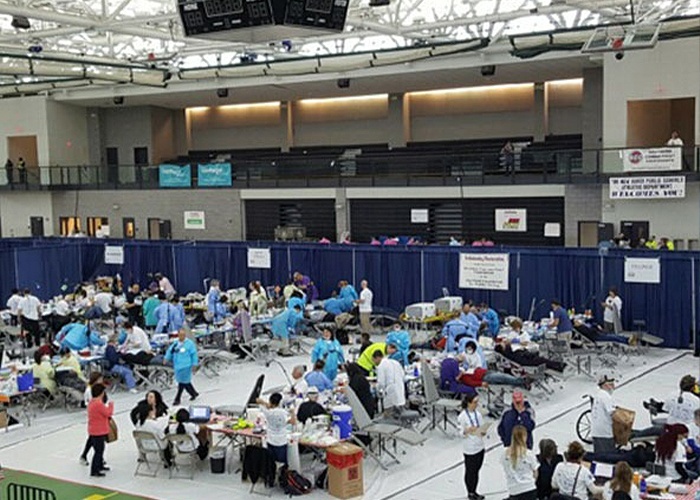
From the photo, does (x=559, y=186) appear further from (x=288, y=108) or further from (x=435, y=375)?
(x=288, y=108)

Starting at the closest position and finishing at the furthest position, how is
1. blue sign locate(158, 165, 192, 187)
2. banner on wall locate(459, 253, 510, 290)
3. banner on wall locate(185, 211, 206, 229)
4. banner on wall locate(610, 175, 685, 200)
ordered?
banner on wall locate(459, 253, 510, 290) → banner on wall locate(610, 175, 685, 200) → blue sign locate(158, 165, 192, 187) → banner on wall locate(185, 211, 206, 229)

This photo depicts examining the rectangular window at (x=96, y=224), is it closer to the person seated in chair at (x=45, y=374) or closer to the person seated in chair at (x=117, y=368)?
the person seated in chair at (x=117, y=368)

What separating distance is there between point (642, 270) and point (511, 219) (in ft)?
33.1

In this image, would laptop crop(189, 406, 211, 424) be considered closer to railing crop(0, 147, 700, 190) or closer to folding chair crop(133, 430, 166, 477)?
folding chair crop(133, 430, 166, 477)

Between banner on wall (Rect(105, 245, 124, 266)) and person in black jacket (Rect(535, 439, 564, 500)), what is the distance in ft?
82.6

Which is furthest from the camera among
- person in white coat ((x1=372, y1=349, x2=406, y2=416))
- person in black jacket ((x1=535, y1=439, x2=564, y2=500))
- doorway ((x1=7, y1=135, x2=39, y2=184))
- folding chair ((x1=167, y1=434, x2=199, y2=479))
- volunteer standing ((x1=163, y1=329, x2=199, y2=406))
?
doorway ((x1=7, y1=135, x2=39, y2=184))

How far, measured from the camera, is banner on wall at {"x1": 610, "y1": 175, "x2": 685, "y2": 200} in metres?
27.5

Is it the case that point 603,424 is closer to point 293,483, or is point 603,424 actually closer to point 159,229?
point 293,483

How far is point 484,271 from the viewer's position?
25656 mm

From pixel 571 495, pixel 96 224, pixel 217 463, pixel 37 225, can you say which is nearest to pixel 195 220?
pixel 96 224

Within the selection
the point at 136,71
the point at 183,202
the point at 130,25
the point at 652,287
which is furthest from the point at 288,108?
the point at 652,287

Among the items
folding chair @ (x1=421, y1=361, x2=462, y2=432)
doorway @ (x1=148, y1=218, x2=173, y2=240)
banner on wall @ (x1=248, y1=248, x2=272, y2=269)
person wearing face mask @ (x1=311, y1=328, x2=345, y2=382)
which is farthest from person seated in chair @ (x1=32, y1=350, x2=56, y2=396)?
doorway @ (x1=148, y1=218, x2=173, y2=240)

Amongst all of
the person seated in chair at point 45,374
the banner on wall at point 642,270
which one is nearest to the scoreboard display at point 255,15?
the person seated in chair at point 45,374

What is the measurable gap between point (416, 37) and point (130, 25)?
30.7 feet
